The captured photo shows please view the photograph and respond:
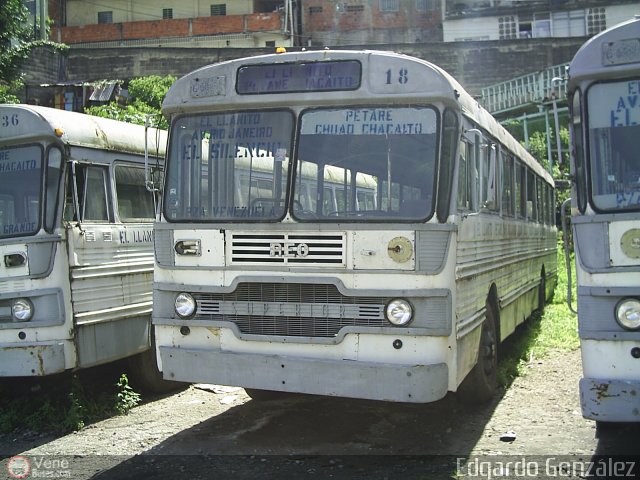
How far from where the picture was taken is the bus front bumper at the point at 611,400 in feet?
14.8

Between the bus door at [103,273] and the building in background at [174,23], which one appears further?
the building in background at [174,23]

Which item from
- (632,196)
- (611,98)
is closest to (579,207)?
(632,196)

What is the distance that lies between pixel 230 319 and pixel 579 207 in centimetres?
273

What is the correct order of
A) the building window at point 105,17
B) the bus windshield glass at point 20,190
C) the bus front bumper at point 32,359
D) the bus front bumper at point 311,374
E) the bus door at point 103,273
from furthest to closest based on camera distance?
the building window at point 105,17 → the bus door at point 103,273 → the bus windshield glass at point 20,190 → the bus front bumper at point 32,359 → the bus front bumper at point 311,374

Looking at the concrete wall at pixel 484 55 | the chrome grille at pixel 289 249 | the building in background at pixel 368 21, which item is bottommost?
the chrome grille at pixel 289 249

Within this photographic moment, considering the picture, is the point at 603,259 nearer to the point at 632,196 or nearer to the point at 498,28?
the point at 632,196

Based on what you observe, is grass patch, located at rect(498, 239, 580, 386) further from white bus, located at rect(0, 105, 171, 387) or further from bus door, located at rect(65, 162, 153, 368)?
white bus, located at rect(0, 105, 171, 387)

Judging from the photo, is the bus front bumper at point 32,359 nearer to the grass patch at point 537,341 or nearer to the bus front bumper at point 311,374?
the bus front bumper at point 311,374

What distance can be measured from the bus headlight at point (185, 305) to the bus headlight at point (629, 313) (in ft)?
10.4

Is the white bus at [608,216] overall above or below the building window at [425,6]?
below

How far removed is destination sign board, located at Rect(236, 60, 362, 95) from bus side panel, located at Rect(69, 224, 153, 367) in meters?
2.35

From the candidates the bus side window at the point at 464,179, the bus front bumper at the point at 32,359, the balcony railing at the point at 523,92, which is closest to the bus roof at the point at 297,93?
the bus side window at the point at 464,179

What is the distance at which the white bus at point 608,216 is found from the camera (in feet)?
15.3

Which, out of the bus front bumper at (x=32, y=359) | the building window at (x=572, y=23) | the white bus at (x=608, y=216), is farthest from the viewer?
the building window at (x=572, y=23)
